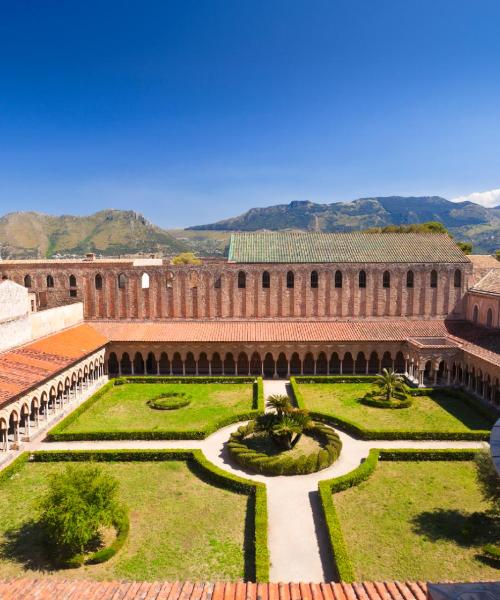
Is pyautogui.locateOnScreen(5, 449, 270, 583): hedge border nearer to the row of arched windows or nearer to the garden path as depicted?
the garden path

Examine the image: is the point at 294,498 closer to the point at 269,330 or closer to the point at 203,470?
the point at 203,470

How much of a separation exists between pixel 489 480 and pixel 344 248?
3030cm

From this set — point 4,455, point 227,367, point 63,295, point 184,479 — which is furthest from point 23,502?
point 63,295

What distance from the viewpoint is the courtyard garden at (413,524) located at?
1373 cm

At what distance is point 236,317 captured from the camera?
41469mm

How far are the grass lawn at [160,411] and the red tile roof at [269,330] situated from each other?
4.24 m

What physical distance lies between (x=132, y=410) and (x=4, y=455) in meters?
9.01

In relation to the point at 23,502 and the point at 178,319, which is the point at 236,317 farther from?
the point at 23,502

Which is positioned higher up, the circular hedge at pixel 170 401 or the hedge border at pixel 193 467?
the hedge border at pixel 193 467

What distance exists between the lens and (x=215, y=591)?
9109mm

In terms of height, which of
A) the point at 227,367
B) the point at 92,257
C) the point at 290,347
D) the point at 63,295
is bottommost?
the point at 227,367

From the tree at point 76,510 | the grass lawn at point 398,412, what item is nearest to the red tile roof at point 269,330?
the grass lawn at point 398,412

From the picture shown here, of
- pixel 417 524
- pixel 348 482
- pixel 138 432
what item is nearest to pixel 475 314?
pixel 348 482

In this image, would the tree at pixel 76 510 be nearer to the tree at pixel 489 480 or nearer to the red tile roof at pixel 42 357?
the red tile roof at pixel 42 357
